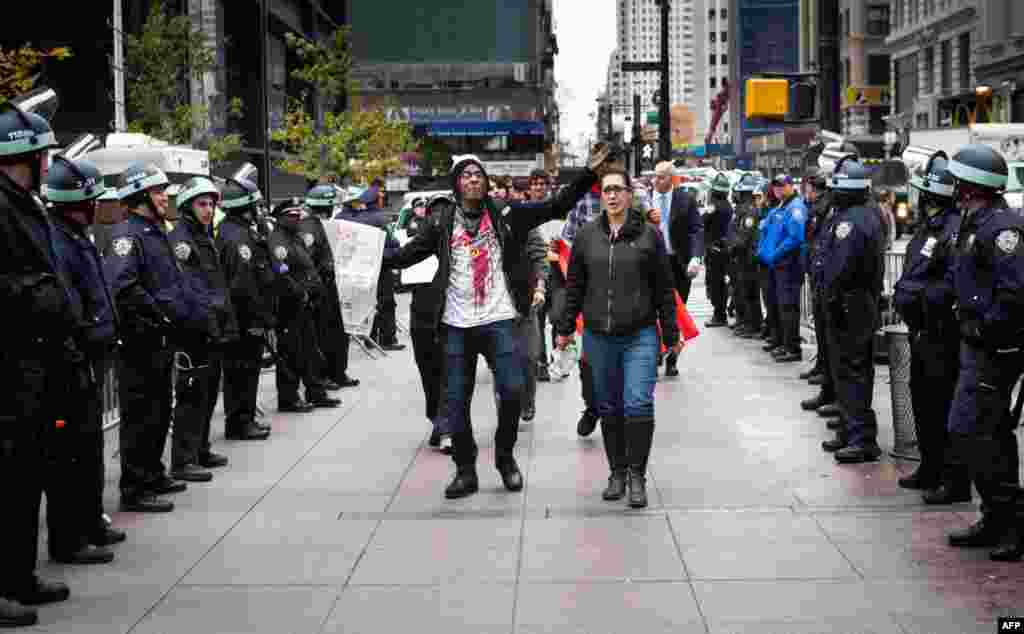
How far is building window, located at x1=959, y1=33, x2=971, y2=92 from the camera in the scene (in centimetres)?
7194

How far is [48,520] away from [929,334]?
492 centimetres

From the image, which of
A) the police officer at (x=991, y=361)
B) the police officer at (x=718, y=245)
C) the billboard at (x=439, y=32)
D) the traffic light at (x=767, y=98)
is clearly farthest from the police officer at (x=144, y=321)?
the billboard at (x=439, y=32)

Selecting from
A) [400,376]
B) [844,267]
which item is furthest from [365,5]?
[844,267]

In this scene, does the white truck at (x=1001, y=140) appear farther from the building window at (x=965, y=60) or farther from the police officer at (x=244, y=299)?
the building window at (x=965, y=60)

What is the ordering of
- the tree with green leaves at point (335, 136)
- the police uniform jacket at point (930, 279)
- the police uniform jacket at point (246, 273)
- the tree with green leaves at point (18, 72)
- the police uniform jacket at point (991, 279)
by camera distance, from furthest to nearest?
the tree with green leaves at point (335, 136), the tree with green leaves at point (18, 72), the police uniform jacket at point (246, 273), the police uniform jacket at point (930, 279), the police uniform jacket at point (991, 279)

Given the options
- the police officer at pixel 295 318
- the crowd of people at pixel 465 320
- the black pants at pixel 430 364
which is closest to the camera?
the crowd of people at pixel 465 320

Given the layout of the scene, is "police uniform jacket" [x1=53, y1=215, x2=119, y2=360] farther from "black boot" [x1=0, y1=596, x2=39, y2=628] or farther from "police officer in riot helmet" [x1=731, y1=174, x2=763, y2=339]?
"police officer in riot helmet" [x1=731, y1=174, x2=763, y2=339]

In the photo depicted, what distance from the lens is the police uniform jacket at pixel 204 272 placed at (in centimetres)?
972

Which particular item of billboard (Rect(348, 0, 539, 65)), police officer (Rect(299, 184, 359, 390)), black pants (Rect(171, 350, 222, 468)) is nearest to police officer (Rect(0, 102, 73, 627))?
black pants (Rect(171, 350, 222, 468))

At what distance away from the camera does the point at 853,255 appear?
10219mm

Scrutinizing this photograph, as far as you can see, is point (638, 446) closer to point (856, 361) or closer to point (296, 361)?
point (856, 361)

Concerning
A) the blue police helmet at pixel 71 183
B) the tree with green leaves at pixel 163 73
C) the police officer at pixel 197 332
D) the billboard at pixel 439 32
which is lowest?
the police officer at pixel 197 332

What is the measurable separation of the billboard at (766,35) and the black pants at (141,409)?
406ft

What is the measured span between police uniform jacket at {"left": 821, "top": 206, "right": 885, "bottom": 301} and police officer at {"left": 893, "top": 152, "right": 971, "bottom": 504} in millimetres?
1148
